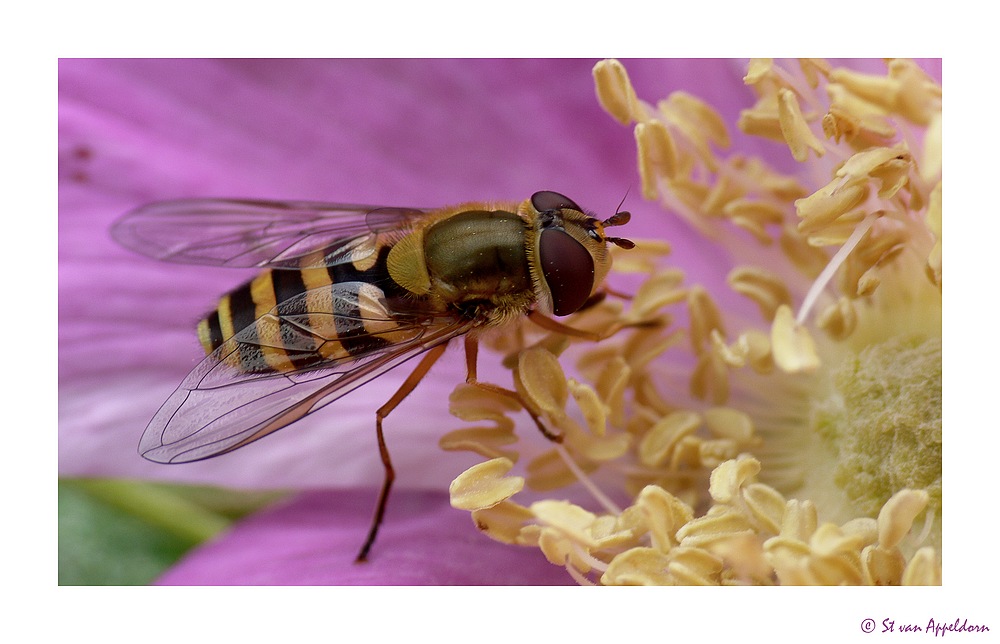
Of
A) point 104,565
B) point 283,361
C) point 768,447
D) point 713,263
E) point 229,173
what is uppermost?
point 229,173

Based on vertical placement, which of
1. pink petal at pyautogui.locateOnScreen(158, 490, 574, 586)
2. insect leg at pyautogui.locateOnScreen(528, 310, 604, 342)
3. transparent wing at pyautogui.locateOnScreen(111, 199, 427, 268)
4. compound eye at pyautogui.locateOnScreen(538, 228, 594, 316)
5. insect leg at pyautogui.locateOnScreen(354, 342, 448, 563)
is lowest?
pink petal at pyautogui.locateOnScreen(158, 490, 574, 586)

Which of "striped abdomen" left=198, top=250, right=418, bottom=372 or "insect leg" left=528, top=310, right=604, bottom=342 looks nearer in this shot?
"striped abdomen" left=198, top=250, right=418, bottom=372

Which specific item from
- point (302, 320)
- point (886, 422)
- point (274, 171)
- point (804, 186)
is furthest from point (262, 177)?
point (886, 422)

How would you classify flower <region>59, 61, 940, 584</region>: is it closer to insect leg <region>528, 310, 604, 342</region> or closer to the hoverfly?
insect leg <region>528, 310, 604, 342</region>

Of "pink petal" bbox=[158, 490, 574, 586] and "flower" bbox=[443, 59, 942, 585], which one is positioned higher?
"flower" bbox=[443, 59, 942, 585]

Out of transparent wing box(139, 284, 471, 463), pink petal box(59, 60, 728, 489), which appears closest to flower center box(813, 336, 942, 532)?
pink petal box(59, 60, 728, 489)

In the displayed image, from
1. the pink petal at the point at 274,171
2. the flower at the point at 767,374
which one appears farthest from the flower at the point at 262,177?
the flower at the point at 767,374
